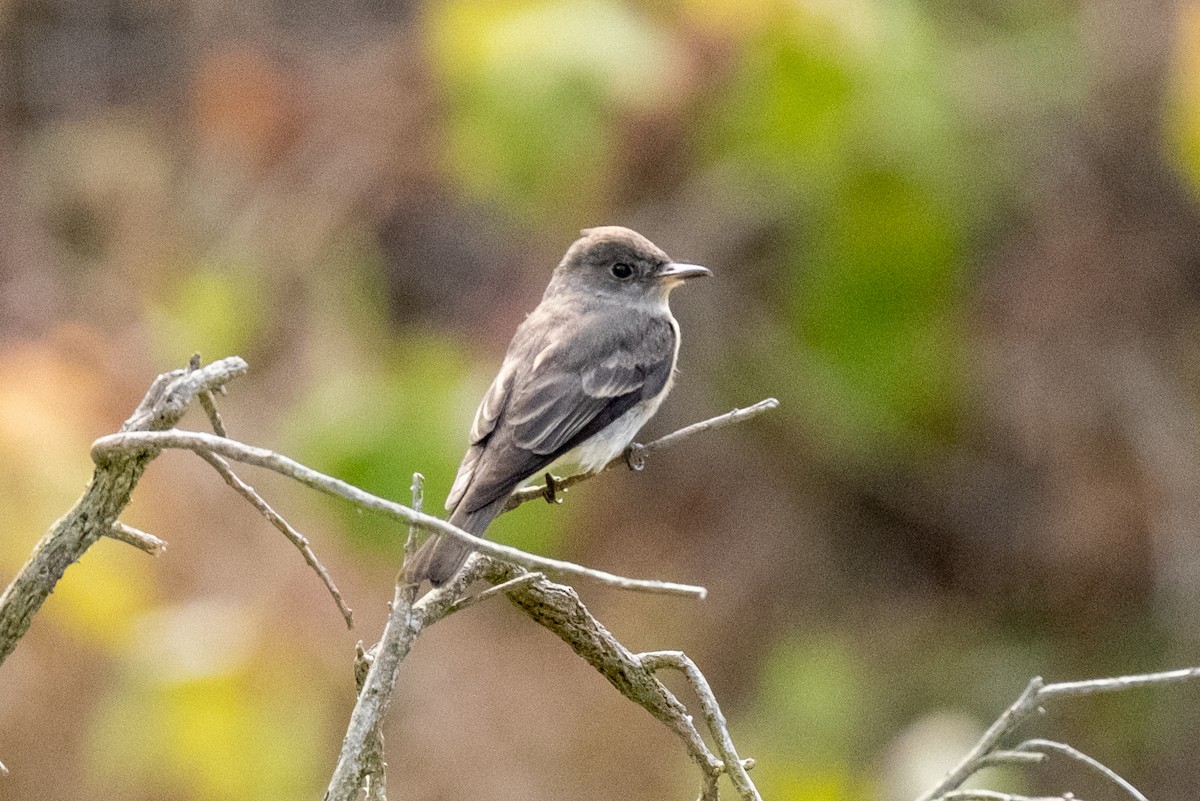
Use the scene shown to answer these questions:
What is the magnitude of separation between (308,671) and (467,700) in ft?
2.81

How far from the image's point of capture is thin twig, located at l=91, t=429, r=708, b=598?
156 cm

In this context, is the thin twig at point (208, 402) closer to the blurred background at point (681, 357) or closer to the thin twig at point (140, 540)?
the thin twig at point (140, 540)

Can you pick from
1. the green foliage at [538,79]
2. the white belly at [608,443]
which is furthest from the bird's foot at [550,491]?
the green foliage at [538,79]

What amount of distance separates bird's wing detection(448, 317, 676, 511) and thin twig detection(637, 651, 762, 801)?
4.66 ft

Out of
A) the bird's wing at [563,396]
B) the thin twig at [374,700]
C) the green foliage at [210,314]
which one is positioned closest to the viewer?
the thin twig at [374,700]

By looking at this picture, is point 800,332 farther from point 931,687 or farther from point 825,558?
point 931,687

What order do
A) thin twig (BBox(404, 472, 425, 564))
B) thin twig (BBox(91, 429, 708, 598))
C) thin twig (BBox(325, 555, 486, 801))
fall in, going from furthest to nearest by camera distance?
thin twig (BBox(404, 472, 425, 564)), thin twig (BBox(325, 555, 486, 801)), thin twig (BBox(91, 429, 708, 598))

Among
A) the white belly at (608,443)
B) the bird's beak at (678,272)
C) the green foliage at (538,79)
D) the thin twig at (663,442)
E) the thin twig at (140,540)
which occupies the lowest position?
the thin twig at (140,540)

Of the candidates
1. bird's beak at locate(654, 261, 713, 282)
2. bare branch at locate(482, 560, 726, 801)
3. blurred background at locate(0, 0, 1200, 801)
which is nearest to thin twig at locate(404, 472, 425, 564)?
bare branch at locate(482, 560, 726, 801)

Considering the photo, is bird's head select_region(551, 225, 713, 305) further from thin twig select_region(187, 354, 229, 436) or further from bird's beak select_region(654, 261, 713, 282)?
thin twig select_region(187, 354, 229, 436)

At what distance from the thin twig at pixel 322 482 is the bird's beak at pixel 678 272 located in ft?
9.57

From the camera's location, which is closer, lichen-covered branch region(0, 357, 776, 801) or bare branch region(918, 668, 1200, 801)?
lichen-covered branch region(0, 357, 776, 801)

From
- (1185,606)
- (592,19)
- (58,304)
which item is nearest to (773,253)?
(592,19)

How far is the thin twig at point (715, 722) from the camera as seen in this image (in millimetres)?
1940
